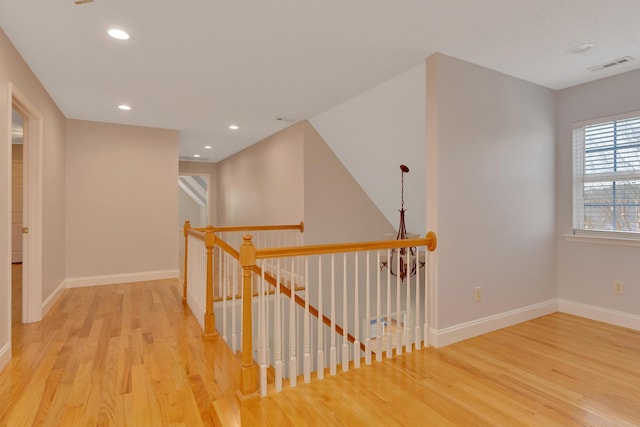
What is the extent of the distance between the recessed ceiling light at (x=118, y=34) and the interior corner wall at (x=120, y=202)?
9.37 ft

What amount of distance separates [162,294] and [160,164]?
2.01m

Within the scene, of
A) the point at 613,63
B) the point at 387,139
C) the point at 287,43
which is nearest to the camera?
the point at 287,43

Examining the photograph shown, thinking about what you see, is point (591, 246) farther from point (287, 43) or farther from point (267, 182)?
point (267, 182)

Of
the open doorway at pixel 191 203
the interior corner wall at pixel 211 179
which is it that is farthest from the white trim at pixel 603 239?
the open doorway at pixel 191 203

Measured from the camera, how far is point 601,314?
3.35m

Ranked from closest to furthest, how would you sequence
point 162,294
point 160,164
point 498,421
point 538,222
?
1. point 498,421
2. point 538,222
3. point 162,294
4. point 160,164

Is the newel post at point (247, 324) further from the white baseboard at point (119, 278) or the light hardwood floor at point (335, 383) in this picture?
the white baseboard at point (119, 278)

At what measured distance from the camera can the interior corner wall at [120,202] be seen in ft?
15.5

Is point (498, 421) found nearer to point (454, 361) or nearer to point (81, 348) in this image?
point (454, 361)

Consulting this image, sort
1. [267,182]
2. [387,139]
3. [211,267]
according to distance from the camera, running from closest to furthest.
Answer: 1. [211,267]
2. [387,139]
3. [267,182]

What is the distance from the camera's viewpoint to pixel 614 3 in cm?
209

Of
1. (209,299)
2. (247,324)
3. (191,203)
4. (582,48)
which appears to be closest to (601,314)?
(582,48)

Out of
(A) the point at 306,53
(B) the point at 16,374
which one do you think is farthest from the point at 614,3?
(B) the point at 16,374

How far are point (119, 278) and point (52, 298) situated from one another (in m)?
1.05
